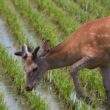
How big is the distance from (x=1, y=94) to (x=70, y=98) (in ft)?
3.03

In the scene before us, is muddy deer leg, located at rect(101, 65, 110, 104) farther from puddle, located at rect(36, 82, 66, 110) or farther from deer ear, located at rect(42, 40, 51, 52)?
deer ear, located at rect(42, 40, 51, 52)

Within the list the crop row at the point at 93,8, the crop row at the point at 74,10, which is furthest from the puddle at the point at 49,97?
the crop row at the point at 93,8

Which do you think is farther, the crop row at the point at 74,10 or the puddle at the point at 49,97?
the crop row at the point at 74,10

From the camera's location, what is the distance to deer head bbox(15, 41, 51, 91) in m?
6.27

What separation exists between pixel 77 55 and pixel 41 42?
335cm

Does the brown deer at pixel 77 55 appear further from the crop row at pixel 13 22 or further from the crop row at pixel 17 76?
the crop row at pixel 13 22

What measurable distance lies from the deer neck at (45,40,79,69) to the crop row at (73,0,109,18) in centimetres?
491

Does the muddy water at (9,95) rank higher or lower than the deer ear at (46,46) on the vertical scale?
lower

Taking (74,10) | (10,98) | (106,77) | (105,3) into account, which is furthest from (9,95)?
(105,3)

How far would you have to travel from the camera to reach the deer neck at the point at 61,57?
256 inches

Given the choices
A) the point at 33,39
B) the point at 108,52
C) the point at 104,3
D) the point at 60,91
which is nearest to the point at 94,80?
the point at 60,91

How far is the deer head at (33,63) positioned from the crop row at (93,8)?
16.7 feet

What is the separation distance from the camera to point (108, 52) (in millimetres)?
6230

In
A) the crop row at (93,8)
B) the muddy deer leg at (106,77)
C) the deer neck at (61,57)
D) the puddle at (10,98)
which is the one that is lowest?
the puddle at (10,98)
